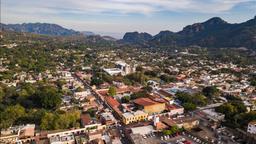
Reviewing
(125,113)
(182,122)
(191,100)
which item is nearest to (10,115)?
(125,113)

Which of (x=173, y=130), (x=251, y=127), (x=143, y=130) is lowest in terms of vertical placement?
(x=143, y=130)

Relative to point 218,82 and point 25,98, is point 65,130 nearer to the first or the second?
point 25,98

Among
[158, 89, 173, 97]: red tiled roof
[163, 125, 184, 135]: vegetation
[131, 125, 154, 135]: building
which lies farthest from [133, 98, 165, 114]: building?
[158, 89, 173, 97]: red tiled roof

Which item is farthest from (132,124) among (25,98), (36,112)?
(25,98)

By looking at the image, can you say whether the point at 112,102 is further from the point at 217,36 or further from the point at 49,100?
the point at 217,36

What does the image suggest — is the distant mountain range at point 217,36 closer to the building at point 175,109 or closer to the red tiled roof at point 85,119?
the building at point 175,109

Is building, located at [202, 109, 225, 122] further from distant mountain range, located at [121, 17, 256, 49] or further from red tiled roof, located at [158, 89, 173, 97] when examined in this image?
distant mountain range, located at [121, 17, 256, 49]

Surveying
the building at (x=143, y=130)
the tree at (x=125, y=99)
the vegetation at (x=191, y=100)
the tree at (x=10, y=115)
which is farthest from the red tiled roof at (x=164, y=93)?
the tree at (x=10, y=115)

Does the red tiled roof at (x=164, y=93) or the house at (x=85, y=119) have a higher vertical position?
the red tiled roof at (x=164, y=93)
